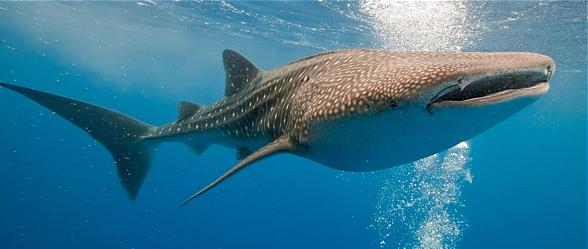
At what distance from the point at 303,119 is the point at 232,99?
2120 millimetres

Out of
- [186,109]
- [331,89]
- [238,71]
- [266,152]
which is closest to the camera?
[331,89]

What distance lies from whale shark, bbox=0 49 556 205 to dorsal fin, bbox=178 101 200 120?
0.07m

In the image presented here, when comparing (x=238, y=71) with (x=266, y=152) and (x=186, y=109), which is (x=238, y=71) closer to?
(x=186, y=109)

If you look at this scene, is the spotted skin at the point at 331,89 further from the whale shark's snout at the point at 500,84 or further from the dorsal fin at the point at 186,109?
the dorsal fin at the point at 186,109

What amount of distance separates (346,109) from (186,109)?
3.76 m

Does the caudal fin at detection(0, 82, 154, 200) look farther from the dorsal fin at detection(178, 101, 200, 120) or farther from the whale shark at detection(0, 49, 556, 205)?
the dorsal fin at detection(178, 101, 200, 120)

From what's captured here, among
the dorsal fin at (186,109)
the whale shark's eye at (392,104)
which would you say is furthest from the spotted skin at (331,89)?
the dorsal fin at (186,109)

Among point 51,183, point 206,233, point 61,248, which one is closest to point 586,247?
point 206,233

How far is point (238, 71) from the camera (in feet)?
19.0

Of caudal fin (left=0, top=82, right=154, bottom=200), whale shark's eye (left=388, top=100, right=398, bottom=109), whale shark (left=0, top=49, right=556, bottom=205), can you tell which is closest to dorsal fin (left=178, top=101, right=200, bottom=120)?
whale shark (left=0, top=49, right=556, bottom=205)

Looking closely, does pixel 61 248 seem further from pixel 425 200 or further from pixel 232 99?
pixel 425 200

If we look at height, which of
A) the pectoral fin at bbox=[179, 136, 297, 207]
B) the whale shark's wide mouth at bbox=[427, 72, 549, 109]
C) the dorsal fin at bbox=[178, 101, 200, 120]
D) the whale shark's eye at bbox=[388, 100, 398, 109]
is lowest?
the dorsal fin at bbox=[178, 101, 200, 120]

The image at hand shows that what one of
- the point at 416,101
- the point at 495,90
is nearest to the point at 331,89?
the point at 416,101

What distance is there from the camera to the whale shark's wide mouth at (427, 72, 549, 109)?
2432mm
